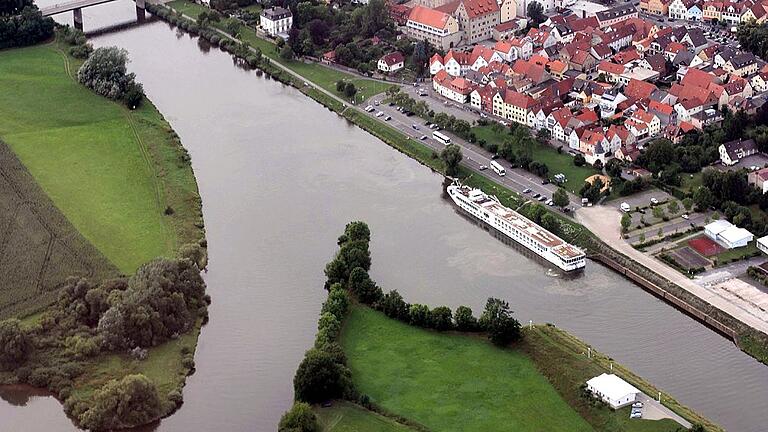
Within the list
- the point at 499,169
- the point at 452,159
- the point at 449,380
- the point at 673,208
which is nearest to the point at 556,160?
the point at 499,169

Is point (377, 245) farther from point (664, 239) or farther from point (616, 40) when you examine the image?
point (616, 40)

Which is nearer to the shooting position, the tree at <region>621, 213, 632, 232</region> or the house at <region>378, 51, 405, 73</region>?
the tree at <region>621, 213, 632, 232</region>

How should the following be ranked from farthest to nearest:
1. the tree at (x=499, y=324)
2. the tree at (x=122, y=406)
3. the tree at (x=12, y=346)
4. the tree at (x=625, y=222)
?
the tree at (x=625, y=222), the tree at (x=499, y=324), the tree at (x=12, y=346), the tree at (x=122, y=406)

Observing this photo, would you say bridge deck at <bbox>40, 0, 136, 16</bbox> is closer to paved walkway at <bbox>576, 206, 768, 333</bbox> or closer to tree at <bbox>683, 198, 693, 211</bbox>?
paved walkway at <bbox>576, 206, 768, 333</bbox>

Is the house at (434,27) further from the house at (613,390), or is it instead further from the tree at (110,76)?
the house at (613,390)

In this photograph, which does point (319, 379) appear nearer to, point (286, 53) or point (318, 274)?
point (318, 274)

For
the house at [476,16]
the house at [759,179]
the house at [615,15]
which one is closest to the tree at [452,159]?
the house at [759,179]

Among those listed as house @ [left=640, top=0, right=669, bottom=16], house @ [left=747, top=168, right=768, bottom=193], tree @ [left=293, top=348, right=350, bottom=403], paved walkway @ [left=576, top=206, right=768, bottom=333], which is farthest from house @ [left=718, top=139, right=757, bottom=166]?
tree @ [left=293, top=348, right=350, bottom=403]
